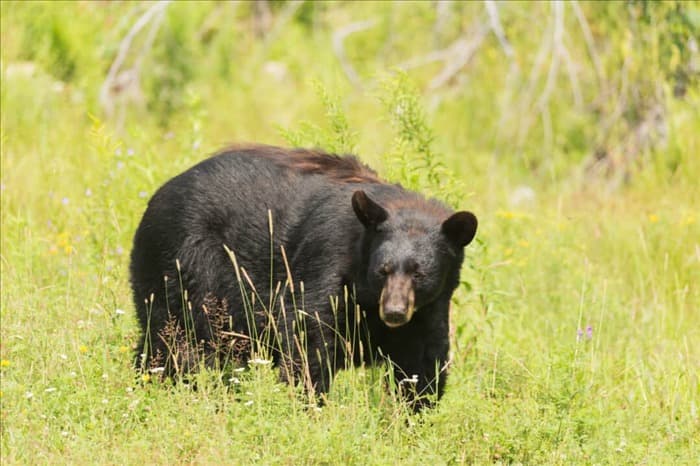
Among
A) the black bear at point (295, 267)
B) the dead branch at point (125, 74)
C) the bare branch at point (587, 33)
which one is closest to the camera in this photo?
the black bear at point (295, 267)

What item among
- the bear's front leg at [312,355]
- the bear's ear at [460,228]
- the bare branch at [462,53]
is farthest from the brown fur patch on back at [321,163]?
the bare branch at [462,53]

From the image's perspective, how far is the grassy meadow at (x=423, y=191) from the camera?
15.8 feet

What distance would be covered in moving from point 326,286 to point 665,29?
13.7ft

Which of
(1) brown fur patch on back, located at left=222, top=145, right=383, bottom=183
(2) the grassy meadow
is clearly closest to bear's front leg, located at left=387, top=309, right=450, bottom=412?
(2) the grassy meadow

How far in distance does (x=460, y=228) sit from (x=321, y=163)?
0.89m

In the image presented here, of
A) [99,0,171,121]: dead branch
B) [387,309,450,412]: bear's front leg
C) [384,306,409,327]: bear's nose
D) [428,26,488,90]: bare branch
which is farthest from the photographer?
[428,26,488,90]: bare branch

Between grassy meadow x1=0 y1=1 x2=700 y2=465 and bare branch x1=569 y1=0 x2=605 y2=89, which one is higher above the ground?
bare branch x1=569 y1=0 x2=605 y2=89

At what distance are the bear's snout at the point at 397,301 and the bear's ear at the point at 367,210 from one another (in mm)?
277

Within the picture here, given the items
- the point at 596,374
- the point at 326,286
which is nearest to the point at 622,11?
the point at 596,374

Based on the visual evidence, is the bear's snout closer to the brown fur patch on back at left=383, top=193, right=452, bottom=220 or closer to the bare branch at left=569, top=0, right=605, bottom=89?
the brown fur patch on back at left=383, top=193, right=452, bottom=220

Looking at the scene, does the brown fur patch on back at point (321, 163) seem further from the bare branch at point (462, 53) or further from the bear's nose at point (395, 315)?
the bare branch at point (462, 53)

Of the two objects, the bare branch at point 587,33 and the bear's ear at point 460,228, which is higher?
the bare branch at point 587,33

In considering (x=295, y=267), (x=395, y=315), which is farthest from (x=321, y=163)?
(x=395, y=315)

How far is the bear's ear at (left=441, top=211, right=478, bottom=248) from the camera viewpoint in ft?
16.1
